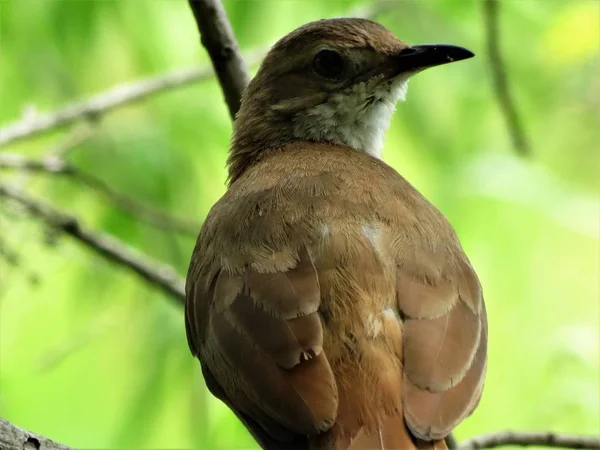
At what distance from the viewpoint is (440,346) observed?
4.42 m

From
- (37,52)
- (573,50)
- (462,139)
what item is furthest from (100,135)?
(573,50)

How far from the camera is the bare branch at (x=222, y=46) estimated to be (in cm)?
525

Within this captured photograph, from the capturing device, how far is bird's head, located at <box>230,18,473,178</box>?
19.2 ft

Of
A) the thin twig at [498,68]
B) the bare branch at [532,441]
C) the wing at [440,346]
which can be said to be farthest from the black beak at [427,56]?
the bare branch at [532,441]

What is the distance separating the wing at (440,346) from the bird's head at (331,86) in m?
1.29

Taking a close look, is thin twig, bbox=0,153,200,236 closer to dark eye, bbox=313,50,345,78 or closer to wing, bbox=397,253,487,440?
dark eye, bbox=313,50,345,78

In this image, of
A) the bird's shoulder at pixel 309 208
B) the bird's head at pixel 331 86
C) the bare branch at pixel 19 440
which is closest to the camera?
the bare branch at pixel 19 440

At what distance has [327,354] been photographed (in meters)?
4.35

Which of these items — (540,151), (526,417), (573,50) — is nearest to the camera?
(573,50)

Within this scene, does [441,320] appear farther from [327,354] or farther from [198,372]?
[198,372]

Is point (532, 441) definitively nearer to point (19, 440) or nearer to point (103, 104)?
point (19, 440)

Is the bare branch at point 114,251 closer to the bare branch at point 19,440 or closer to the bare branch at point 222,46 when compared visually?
the bare branch at point 222,46

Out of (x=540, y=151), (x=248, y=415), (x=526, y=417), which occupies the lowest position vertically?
(x=526, y=417)

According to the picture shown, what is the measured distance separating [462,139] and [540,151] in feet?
8.83
